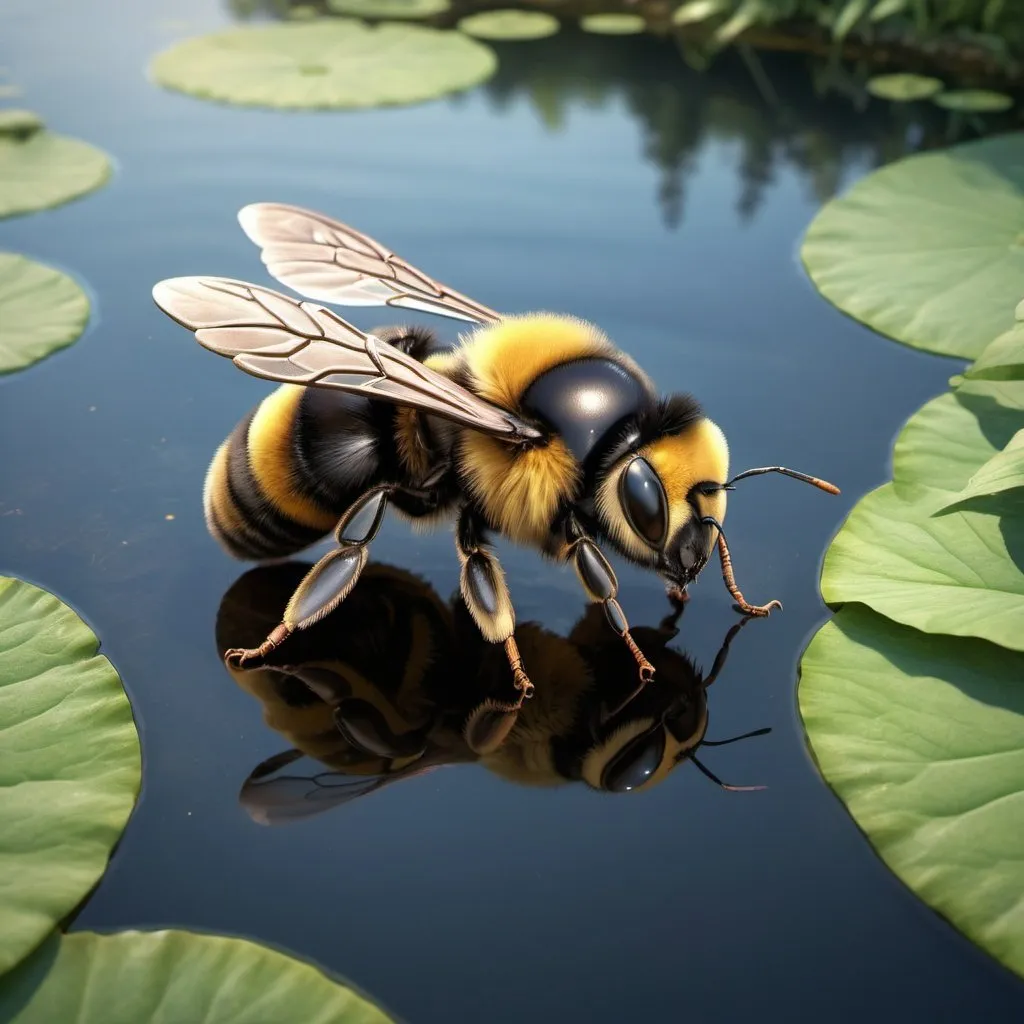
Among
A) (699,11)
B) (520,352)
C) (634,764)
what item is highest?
(520,352)

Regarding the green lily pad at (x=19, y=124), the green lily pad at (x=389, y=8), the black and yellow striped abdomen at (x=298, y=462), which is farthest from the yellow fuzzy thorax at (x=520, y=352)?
the green lily pad at (x=389, y=8)

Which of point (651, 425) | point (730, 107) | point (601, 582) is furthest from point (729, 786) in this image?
point (730, 107)

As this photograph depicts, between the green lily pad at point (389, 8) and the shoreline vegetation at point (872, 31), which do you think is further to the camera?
the green lily pad at point (389, 8)

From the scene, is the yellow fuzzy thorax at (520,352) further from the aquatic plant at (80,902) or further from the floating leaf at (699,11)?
Result: the floating leaf at (699,11)

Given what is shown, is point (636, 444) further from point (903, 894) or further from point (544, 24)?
point (544, 24)

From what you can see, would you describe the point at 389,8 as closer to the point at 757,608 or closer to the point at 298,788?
the point at 757,608

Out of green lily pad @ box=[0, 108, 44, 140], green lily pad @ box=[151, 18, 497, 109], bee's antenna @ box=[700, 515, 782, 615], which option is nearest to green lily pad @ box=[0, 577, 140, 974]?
bee's antenna @ box=[700, 515, 782, 615]
